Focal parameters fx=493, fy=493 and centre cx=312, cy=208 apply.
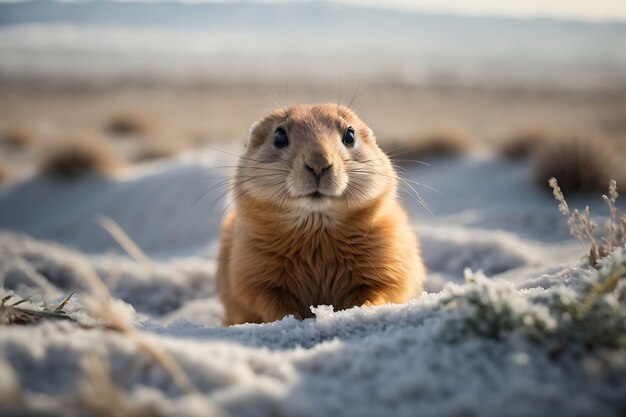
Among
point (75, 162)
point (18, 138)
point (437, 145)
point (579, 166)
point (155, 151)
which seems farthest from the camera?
point (18, 138)

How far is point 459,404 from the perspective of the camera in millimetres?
1420

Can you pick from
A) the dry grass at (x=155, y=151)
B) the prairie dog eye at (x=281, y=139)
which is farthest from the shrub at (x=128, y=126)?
the prairie dog eye at (x=281, y=139)

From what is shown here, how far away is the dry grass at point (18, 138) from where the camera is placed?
12891mm

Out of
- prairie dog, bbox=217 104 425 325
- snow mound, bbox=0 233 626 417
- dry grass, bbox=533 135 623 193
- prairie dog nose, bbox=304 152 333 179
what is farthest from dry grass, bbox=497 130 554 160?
snow mound, bbox=0 233 626 417

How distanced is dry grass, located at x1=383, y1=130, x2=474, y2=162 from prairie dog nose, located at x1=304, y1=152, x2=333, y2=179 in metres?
7.06

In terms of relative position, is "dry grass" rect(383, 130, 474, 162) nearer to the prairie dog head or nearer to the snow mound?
the prairie dog head

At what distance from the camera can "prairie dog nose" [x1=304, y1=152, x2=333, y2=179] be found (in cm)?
297

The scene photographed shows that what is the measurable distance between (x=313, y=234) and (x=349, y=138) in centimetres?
78

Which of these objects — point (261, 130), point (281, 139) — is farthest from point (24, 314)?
point (261, 130)

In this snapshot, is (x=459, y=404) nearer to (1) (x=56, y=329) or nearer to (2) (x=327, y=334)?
(2) (x=327, y=334)

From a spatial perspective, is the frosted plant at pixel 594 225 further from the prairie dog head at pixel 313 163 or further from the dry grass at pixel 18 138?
the dry grass at pixel 18 138

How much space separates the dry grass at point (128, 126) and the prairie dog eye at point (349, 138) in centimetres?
1350

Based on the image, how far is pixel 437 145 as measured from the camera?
10141 mm

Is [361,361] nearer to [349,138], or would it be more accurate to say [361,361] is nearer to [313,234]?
[313,234]
